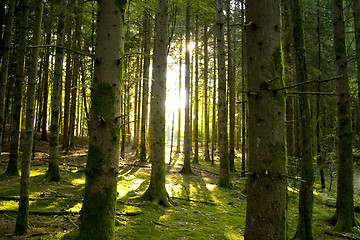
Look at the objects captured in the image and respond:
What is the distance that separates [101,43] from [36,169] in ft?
28.2

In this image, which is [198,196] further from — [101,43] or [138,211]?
[101,43]

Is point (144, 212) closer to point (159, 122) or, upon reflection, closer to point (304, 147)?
point (159, 122)

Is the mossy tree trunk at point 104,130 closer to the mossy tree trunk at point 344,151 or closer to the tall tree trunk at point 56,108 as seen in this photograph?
the mossy tree trunk at point 344,151

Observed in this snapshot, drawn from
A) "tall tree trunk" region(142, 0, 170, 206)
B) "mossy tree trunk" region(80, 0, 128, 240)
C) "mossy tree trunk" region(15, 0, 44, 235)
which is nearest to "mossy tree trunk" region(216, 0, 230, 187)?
"tall tree trunk" region(142, 0, 170, 206)

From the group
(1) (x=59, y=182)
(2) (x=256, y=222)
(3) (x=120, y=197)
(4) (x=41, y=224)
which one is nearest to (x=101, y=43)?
(2) (x=256, y=222)

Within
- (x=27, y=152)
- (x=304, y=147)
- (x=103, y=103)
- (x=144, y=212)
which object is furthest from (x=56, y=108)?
(x=304, y=147)

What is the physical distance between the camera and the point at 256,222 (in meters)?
2.12

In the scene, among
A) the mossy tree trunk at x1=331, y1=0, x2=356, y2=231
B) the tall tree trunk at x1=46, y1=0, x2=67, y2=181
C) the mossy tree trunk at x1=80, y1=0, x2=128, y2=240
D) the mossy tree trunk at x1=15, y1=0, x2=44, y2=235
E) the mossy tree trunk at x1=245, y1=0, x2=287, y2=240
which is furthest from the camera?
the tall tree trunk at x1=46, y1=0, x2=67, y2=181

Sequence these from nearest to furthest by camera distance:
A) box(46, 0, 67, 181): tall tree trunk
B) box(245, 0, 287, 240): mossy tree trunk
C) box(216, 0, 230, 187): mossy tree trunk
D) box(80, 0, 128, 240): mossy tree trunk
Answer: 1. box(245, 0, 287, 240): mossy tree trunk
2. box(80, 0, 128, 240): mossy tree trunk
3. box(46, 0, 67, 181): tall tree trunk
4. box(216, 0, 230, 187): mossy tree trunk

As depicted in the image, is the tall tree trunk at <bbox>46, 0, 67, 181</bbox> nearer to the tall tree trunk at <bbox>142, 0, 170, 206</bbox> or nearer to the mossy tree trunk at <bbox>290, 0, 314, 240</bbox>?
the tall tree trunk at <bbox>142, 0, 170, 206</bbox>

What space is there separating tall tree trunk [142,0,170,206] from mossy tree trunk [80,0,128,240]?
161 inches

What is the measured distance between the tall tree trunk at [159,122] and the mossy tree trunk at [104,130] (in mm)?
4083

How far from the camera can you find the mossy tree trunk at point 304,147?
3.89 meters

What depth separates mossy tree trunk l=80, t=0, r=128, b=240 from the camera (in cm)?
253
